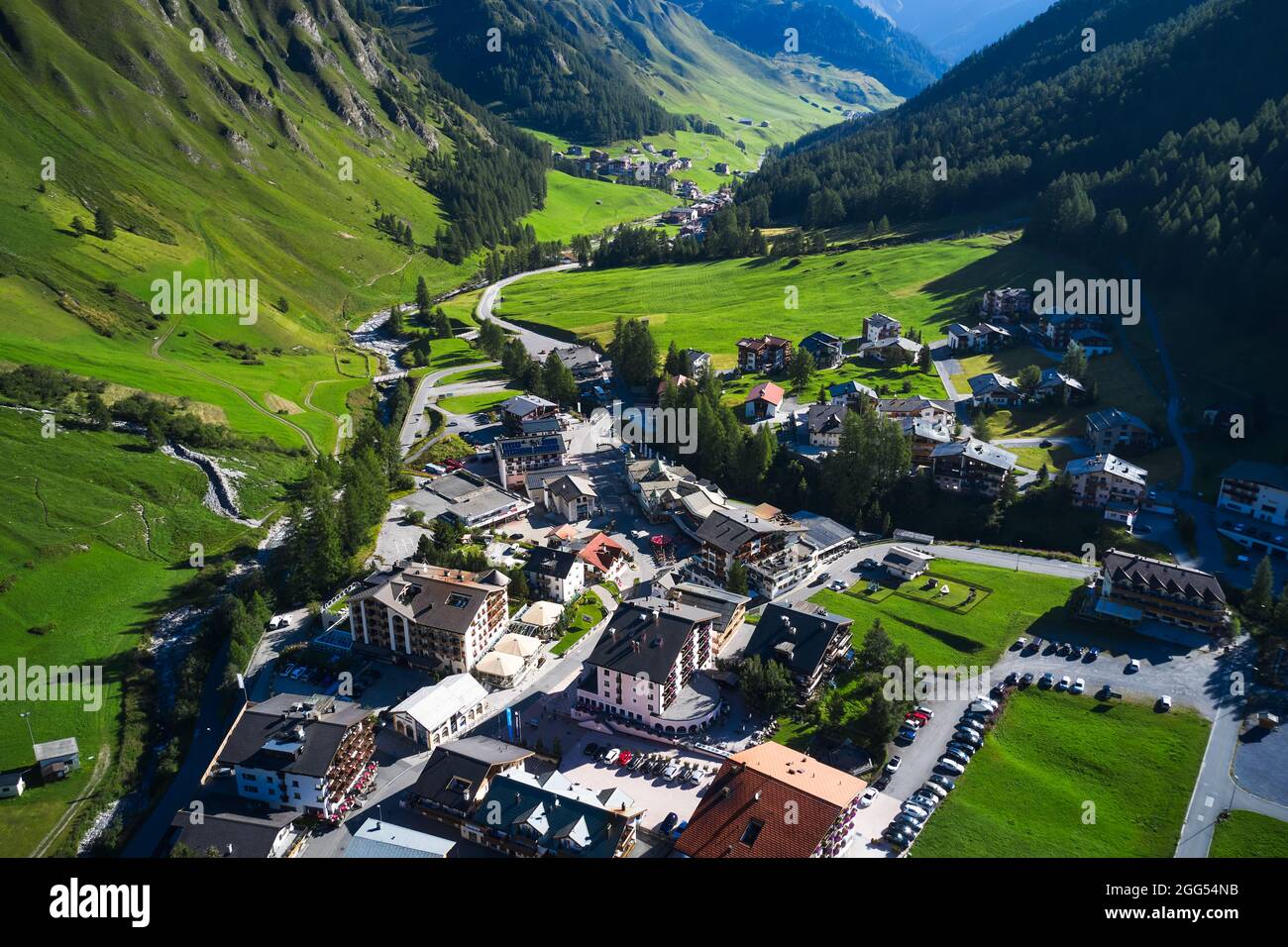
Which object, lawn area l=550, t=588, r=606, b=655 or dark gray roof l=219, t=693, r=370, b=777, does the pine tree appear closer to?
lawn area l=550, t=588, r=606, b=655

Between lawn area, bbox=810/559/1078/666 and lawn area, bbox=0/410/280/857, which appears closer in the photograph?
lawn area, bbox=0/410/280/857

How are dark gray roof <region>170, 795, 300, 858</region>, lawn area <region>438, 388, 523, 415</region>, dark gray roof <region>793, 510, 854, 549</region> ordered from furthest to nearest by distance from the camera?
lawn area <region>438, 388, 523, 415</region>, dark gray roof <region>793, 510, 854, 549</region>, dark gray roof <region>170, 795, 300, 858</region>

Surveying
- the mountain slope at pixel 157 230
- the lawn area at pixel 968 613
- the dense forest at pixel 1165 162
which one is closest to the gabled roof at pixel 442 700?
the lawn area at pixel 968 613

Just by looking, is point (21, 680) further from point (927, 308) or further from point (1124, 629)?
point (927, 308)

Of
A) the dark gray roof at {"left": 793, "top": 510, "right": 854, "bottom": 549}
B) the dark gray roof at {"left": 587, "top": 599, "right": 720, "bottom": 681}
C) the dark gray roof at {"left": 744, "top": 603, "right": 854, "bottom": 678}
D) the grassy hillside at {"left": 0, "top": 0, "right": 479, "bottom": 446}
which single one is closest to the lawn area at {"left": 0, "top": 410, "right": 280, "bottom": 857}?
the grassy hillside at {"left": 0, "top": 0, "right": 479, "bottom": 446}

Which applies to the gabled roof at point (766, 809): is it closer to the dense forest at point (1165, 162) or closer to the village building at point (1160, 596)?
the village building at point (1160, 596)

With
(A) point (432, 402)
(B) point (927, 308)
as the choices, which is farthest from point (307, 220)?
(B) point (927, 308)

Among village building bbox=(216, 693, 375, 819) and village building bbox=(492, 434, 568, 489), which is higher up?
village building bbox=(492, 434, 568, 489)
